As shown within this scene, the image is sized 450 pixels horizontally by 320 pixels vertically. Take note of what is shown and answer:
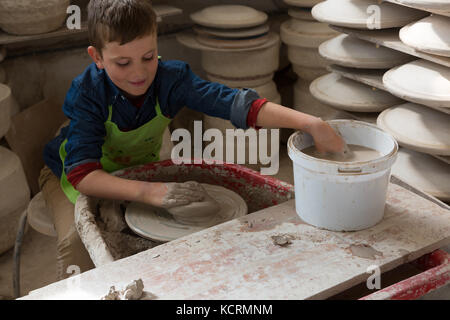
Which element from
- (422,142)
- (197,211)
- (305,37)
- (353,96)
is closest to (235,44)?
(305,37)

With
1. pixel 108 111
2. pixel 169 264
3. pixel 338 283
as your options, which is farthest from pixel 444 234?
pixel 108 111

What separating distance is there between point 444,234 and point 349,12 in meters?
Result: 1.10

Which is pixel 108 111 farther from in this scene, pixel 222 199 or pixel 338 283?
pixel 338 283

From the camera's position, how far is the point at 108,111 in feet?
5.30

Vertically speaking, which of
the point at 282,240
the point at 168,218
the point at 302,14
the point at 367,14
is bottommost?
the point at 168,218

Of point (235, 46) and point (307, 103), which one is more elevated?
point (235, 46)

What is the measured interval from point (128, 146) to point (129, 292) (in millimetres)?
799

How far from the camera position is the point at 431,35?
5.57ft

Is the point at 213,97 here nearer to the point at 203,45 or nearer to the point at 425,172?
the point at 425,172

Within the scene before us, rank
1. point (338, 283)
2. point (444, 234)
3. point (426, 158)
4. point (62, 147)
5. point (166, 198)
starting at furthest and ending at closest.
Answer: point (426, 158) → point (62, 147) → point (166, 198) → point (444, 234) → point (338, 283)

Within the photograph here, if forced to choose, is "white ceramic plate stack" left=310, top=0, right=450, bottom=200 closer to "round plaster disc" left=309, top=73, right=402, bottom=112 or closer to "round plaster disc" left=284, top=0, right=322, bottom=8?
"round plaster disc" left=309, top=73, right=402, bottom=112

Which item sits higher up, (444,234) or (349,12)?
(349,12)

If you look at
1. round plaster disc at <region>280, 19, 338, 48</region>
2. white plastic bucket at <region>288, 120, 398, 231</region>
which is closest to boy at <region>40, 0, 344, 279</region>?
white plastic bucket at <region>288, 120, 398, 231</region>

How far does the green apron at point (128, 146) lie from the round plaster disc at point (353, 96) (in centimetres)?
73
